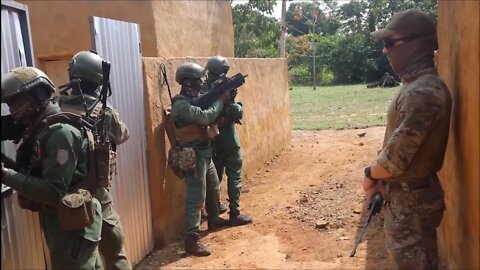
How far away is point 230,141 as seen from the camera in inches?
227

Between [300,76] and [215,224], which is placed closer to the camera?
[215,224]

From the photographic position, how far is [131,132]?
Answer: 4.48 m

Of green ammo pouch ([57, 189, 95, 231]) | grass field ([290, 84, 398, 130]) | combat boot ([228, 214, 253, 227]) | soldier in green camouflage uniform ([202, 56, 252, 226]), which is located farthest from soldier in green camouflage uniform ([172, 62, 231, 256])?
grass field ([290, 84, 398, 130])

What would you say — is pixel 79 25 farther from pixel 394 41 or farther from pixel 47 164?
pixel 394 41

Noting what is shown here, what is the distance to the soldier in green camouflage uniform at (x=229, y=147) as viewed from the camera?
18.4 ft

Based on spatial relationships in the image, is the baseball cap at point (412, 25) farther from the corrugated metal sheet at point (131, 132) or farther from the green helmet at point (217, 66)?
the green helmet at point (217, 66)

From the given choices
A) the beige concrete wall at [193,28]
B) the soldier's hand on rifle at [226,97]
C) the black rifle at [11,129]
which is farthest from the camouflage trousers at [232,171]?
the black rifle at [11,129]

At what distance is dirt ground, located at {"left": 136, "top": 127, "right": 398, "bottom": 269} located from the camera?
4.52 m

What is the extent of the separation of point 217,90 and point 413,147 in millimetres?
2876

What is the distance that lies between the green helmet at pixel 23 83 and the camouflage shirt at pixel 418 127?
6.46 feet

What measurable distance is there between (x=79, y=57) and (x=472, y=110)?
7.97 feet

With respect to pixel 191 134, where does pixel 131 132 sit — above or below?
above

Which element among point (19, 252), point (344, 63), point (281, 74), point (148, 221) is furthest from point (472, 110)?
point (344, 63)

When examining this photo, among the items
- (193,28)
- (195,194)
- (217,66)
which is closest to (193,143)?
(195,194)
